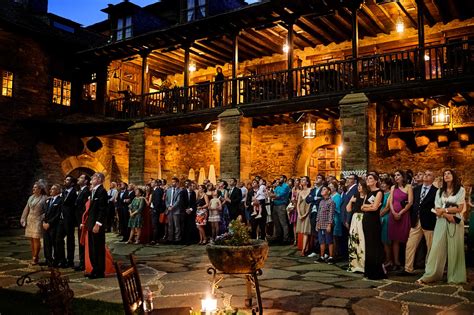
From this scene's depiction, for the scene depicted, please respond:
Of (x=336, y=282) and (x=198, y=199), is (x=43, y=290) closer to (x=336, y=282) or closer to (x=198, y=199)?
(x=336, y=282)

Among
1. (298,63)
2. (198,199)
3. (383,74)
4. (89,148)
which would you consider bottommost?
(198,199)

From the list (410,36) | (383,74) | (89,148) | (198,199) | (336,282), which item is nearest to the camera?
(336,282)

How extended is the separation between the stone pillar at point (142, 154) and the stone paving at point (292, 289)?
8.14 meters

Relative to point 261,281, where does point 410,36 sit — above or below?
above

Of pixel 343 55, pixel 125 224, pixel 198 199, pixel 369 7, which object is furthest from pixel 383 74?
pixel 125 224

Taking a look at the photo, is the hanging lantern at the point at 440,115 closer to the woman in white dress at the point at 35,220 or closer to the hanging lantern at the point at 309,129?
the hanging lantern at the point at 309,129

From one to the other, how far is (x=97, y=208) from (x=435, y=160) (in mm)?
11756

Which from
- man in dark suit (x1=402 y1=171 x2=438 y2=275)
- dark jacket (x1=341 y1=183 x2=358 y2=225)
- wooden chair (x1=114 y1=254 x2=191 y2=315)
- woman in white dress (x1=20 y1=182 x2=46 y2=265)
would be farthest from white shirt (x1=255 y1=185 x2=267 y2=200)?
wooden chair (x1=114 y1=254 x2=191 y2=315)

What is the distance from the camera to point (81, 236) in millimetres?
7582

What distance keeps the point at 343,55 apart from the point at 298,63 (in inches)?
72.6

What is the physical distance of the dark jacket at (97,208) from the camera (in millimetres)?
7238

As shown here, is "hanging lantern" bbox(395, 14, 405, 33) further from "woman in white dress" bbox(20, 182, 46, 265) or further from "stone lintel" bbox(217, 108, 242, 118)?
"woman in white dress" bbox(20, 182, 46, 265)

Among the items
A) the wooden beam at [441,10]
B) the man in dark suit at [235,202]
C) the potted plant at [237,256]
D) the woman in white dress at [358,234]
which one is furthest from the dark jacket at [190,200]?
the wooden beam at [441,10]

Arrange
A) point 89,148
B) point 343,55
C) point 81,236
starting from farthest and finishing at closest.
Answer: point 89,148
point 343,55
point 81,236
